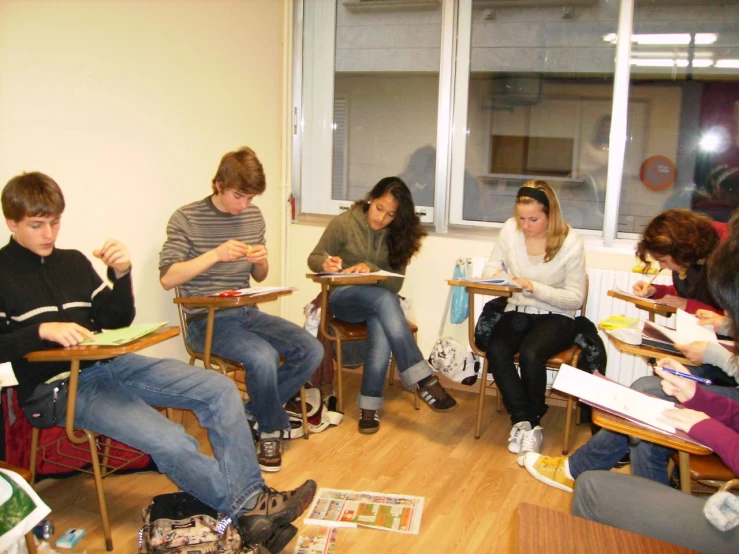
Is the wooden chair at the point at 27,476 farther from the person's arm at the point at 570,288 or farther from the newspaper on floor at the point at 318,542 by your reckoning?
the person's arm at the point at 570,288

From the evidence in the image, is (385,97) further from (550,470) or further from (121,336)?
(121,336)

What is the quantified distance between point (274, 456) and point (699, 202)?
2527mm

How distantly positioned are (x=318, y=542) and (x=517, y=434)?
1163mm

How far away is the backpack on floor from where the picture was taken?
6.70 feet

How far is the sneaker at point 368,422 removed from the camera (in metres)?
3.29

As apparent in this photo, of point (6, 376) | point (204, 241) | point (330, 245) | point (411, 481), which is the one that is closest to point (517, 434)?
point (411, 481)

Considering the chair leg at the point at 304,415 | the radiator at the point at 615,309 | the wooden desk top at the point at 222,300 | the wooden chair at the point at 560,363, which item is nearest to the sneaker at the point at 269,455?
the chair leg at the point at 304,415

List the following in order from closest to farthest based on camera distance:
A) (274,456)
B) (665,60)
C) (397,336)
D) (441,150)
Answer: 1. (274,456)
2. (397,336)
3. (665,60)
4. (441,150)

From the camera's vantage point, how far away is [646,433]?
1639 mm

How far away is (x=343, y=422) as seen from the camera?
11.2ft

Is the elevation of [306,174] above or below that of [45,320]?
above

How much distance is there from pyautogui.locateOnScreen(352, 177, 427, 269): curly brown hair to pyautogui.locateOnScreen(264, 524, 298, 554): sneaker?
1685 mm

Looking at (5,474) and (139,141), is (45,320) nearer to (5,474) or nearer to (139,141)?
(5,474)

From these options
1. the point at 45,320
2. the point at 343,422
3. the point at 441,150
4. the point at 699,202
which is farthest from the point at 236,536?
the point at 699,202
